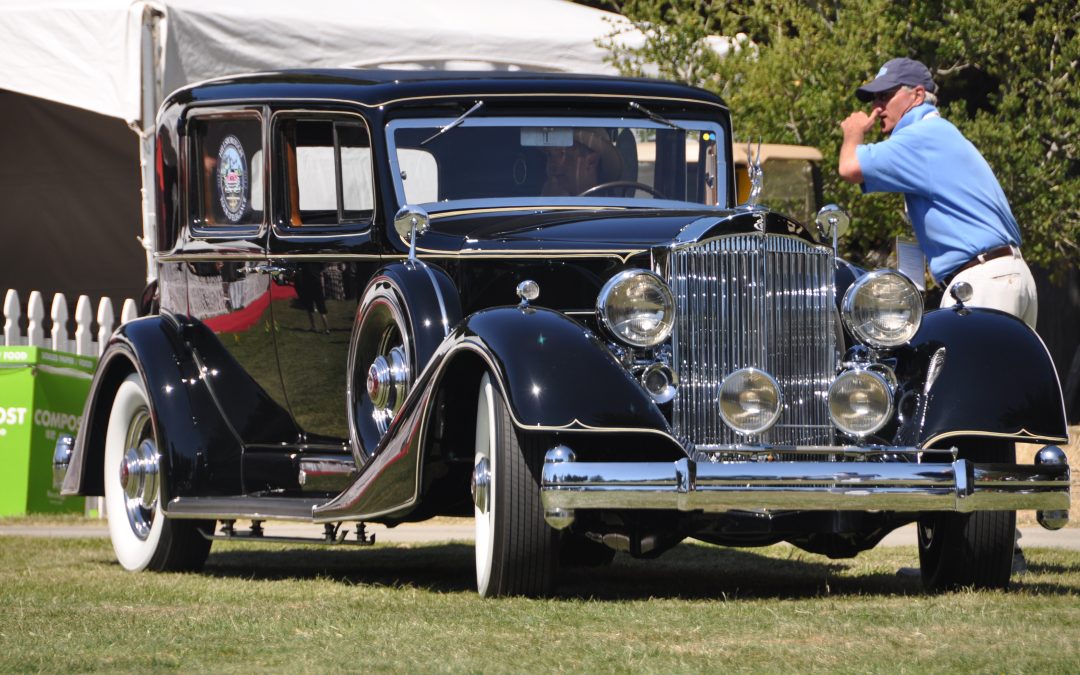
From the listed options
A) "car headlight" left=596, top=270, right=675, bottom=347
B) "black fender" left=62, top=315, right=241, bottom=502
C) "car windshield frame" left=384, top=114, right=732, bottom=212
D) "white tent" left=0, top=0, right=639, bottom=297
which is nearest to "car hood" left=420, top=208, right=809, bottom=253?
"car windshield frame" left=384, top=114, right=732, bottom=212

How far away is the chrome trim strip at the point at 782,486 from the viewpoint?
4.56m

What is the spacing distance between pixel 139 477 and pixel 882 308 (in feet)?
10.6

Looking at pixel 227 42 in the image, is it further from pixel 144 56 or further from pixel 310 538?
pixel 310 538

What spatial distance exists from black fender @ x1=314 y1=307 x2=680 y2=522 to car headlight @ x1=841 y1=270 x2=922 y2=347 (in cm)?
77

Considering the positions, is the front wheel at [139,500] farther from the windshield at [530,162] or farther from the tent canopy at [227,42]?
the tent canopy at [227,42]

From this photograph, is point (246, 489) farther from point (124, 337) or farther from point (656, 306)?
point (656, 306)

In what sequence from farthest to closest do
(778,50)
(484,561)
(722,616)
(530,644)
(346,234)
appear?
(778,50), (346,234), (484,561), (722,616), (530,644)

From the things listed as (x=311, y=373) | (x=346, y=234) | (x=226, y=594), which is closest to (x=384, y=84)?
(x=346, y=234)

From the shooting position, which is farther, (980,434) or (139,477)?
(139,477)

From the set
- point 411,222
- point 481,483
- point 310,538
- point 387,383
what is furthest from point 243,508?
point 481,483

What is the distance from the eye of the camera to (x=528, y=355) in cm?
473

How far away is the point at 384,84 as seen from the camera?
6.27 meters

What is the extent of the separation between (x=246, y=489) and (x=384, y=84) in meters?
1.62

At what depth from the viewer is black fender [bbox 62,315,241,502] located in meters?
6.29
